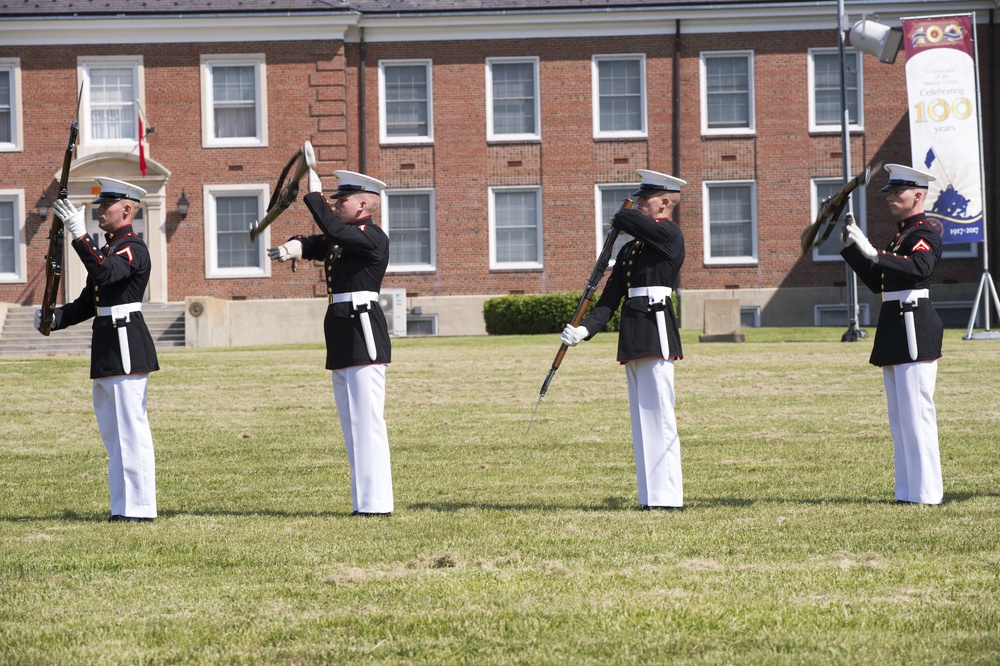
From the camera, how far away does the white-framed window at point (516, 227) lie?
33.4 meters

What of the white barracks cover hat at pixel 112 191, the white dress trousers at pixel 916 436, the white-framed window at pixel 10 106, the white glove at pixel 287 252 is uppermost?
the white-framed window at pixel 10 106

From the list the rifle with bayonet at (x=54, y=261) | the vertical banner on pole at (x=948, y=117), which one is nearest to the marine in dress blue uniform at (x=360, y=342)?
the rifle with bayonet at (x=54, y=261)

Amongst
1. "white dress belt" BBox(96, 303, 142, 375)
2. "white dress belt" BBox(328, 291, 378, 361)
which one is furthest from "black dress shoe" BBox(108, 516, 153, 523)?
"white dress belt" BBox(328, 291, 378, 361)

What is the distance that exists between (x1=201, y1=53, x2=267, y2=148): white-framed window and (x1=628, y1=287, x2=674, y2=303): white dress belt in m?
25.6

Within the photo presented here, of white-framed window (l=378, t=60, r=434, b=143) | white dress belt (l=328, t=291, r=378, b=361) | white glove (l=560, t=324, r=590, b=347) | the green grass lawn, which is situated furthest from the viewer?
white-framed window (l=378, t=60, r=434, b=143)

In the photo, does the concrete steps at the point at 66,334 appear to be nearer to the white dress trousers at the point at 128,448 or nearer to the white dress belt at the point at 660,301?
the white dress trousers at the point at 128,448

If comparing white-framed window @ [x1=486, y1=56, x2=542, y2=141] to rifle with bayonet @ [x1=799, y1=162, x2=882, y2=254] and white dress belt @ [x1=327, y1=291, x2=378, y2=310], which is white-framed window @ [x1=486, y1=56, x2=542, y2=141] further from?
white dress belt @ [x1=327, y1=291, x2=378, y2=310]

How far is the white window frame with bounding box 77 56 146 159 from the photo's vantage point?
105ft

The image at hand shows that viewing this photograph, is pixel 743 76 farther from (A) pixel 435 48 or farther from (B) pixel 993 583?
(B) pixel 993 583

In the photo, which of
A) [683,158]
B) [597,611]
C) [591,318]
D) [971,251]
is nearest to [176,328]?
[683,158]

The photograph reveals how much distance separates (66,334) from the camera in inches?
1109

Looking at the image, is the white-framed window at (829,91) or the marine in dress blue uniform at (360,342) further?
the white-framed window at (829,91)

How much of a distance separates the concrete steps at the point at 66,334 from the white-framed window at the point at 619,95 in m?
11.9

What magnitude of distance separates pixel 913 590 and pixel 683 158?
28.4 meters
